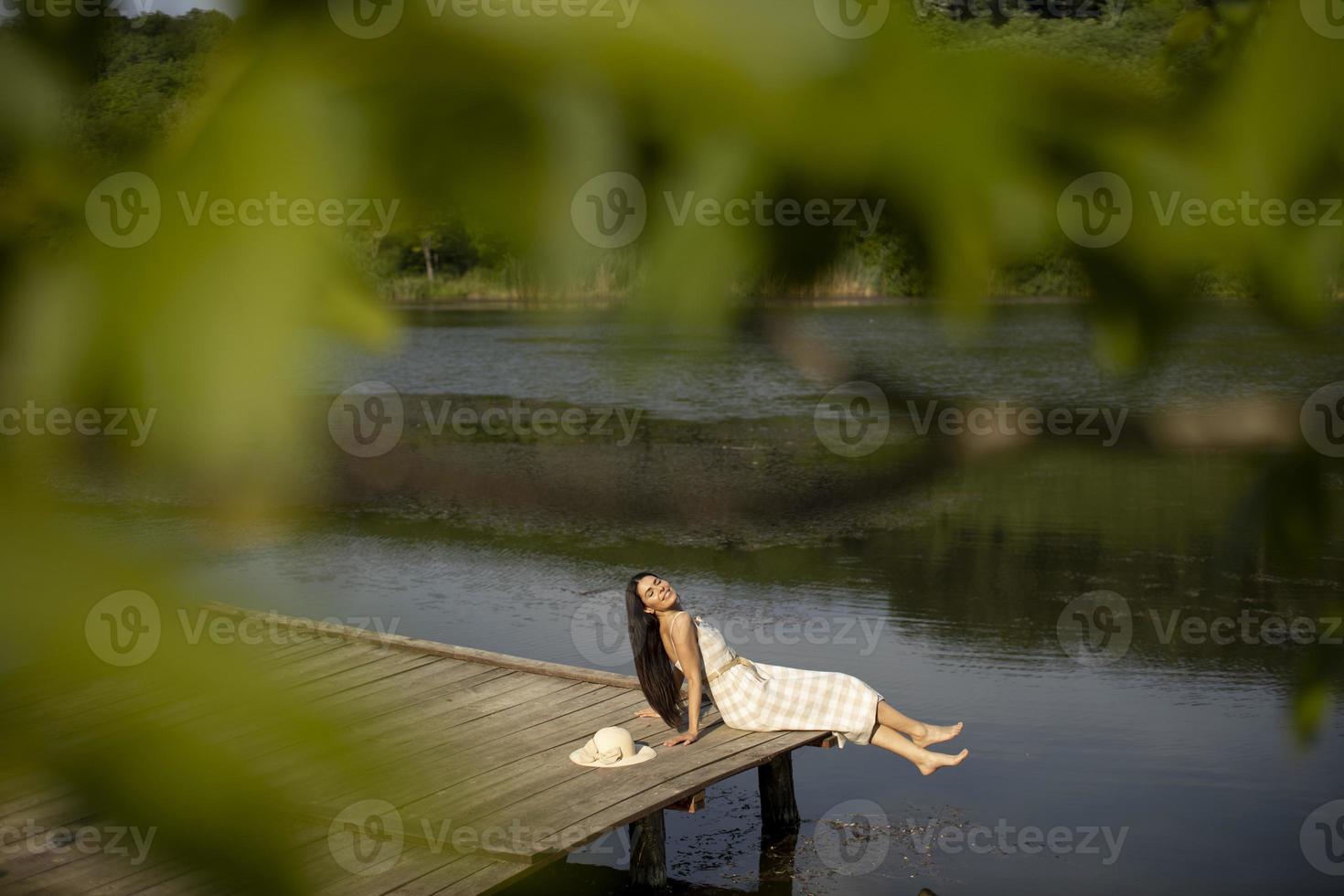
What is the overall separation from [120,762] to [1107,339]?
369 mm

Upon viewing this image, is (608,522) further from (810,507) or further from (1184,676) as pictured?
(1184,676)

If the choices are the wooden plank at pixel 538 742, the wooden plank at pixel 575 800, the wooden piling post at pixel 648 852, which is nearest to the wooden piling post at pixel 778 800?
the wooden piling post at pixel 648 852

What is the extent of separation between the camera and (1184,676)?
10.0 m

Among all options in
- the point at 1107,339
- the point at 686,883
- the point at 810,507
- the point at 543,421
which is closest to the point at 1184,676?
the point at 686,883

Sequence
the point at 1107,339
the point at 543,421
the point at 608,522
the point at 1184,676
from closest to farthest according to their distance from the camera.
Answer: the point at 1107,339
the point at 1184,676
the point at 608,522
the point at 543,421

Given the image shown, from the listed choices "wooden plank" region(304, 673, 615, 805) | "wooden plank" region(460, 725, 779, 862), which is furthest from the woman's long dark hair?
"wooden plank" region(304, 673, 615, 805)

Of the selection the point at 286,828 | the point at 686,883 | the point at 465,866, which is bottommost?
the point at 686,883

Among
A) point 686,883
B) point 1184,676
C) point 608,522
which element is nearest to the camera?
point 686,883

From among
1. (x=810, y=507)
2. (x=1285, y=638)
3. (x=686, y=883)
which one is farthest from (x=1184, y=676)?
(x=810, y=507)

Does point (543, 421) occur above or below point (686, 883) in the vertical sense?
above

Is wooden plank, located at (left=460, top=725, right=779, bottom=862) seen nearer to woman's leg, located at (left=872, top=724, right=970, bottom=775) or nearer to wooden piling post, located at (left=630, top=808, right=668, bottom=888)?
wooden piling post, located at (left=630, top=808, right=668, bottom=888)

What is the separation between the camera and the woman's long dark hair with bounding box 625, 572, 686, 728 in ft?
19.9

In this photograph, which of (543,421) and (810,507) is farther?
(543,421)

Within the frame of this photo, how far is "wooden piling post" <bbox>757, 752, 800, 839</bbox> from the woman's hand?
128 cm
